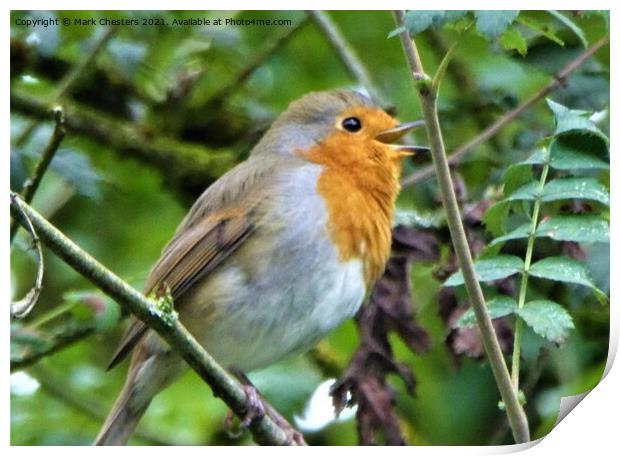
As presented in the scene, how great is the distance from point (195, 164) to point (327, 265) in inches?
32.6

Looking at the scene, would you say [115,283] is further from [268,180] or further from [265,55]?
[265,55]

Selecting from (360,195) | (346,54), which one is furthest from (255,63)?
(360,195)

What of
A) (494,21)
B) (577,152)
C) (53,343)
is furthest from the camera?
(53,343)

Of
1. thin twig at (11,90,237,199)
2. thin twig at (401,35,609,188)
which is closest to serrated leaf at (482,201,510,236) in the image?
thin twig at (401,35,609,188)

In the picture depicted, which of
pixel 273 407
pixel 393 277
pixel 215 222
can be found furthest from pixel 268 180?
pixel 273 407

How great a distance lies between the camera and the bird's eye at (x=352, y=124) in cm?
250

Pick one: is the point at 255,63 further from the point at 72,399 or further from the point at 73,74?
the point at 72,399

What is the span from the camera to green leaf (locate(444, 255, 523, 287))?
6.50ft

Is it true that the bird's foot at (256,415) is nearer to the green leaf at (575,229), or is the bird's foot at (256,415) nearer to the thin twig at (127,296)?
the thin twig at (127,296)

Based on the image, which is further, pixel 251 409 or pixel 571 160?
pixel 251 409

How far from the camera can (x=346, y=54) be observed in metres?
2.78

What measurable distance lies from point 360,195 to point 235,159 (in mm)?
686

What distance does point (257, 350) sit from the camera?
2398 millimetres

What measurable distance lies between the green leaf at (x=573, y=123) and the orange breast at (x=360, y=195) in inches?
19.3
